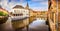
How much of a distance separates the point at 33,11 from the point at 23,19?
8.3 inches

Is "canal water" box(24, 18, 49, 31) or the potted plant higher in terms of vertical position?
the potted plant

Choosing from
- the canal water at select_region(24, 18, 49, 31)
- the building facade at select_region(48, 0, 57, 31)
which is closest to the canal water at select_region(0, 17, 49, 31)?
the canal water at select_region(24, 18, 49, 31)

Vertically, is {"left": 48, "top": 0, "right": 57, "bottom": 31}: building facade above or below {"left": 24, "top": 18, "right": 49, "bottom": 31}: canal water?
above

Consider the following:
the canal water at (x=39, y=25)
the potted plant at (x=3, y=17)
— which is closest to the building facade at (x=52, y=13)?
the canal water at (x=39, y=25)

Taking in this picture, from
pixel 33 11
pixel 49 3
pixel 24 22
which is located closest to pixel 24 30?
pixel 24 22

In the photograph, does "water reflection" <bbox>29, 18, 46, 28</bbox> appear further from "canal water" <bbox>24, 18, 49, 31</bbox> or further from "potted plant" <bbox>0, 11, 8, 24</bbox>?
"potted plant" <bbox>0, 11, 8, 24</bbox>

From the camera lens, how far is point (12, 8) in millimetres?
1905

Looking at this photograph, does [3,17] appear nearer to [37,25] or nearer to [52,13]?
[37,25]

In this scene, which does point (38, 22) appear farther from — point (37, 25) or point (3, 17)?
point (3, 17)

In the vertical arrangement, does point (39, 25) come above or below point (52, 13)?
below

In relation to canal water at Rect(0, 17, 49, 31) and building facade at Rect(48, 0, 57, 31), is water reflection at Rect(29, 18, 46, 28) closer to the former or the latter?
canal water at Rect(0, 17, 49, 31)

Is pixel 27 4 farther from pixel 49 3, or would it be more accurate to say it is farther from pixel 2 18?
pixel 2 18

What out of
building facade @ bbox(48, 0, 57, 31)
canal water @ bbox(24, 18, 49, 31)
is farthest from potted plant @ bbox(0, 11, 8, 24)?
building facade @ bbox(48, 0, 57, 31)

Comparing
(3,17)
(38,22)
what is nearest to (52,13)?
(38,22)
